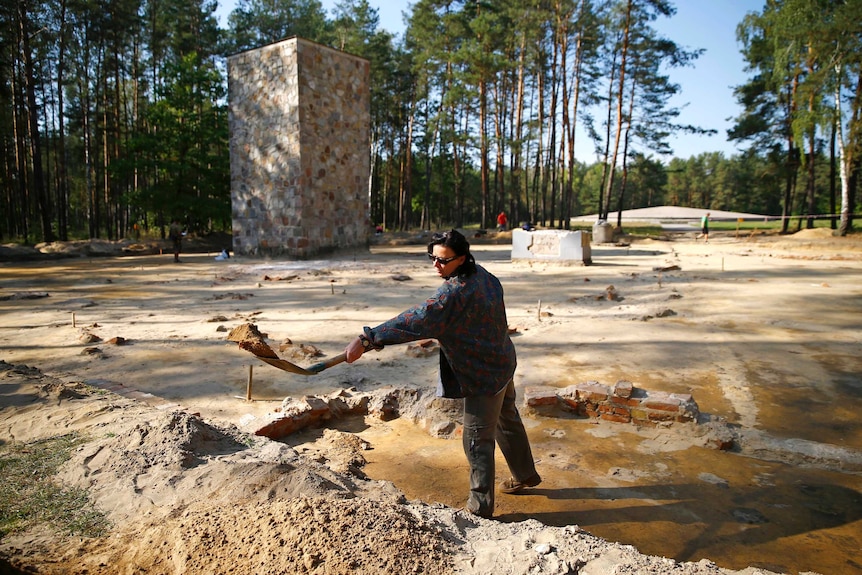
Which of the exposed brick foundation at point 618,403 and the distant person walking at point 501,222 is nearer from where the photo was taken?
the exposed brick foundation at point 618,403

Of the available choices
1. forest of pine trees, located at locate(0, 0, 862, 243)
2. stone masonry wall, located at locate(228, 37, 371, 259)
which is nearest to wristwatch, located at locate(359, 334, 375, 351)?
stone masonry wall, located at locate(228, 37, 371, 259)

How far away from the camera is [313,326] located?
8000 mm

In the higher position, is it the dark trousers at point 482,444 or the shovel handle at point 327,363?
the shovel handle at point 327,363

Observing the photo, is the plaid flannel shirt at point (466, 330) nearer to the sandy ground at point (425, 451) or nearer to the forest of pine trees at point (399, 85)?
the sandy ground at point (425, 451)

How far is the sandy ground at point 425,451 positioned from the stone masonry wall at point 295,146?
787cm

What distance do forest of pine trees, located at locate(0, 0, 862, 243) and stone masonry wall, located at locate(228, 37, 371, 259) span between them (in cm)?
647

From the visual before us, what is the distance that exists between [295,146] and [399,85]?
23.3 m

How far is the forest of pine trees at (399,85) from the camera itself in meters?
23.1

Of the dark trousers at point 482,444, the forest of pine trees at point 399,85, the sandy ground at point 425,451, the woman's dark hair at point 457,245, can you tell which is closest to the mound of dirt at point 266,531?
the sandy ground at point 425,451

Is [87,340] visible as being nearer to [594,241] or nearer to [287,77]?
[287,77]

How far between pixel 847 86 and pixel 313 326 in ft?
87.2

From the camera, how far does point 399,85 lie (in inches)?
1474

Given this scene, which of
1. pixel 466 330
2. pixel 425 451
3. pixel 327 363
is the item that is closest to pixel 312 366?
pixel 327 363

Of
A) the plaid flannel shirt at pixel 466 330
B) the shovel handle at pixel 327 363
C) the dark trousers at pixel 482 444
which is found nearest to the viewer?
the plaid flannel shirt at pixel 466 330
